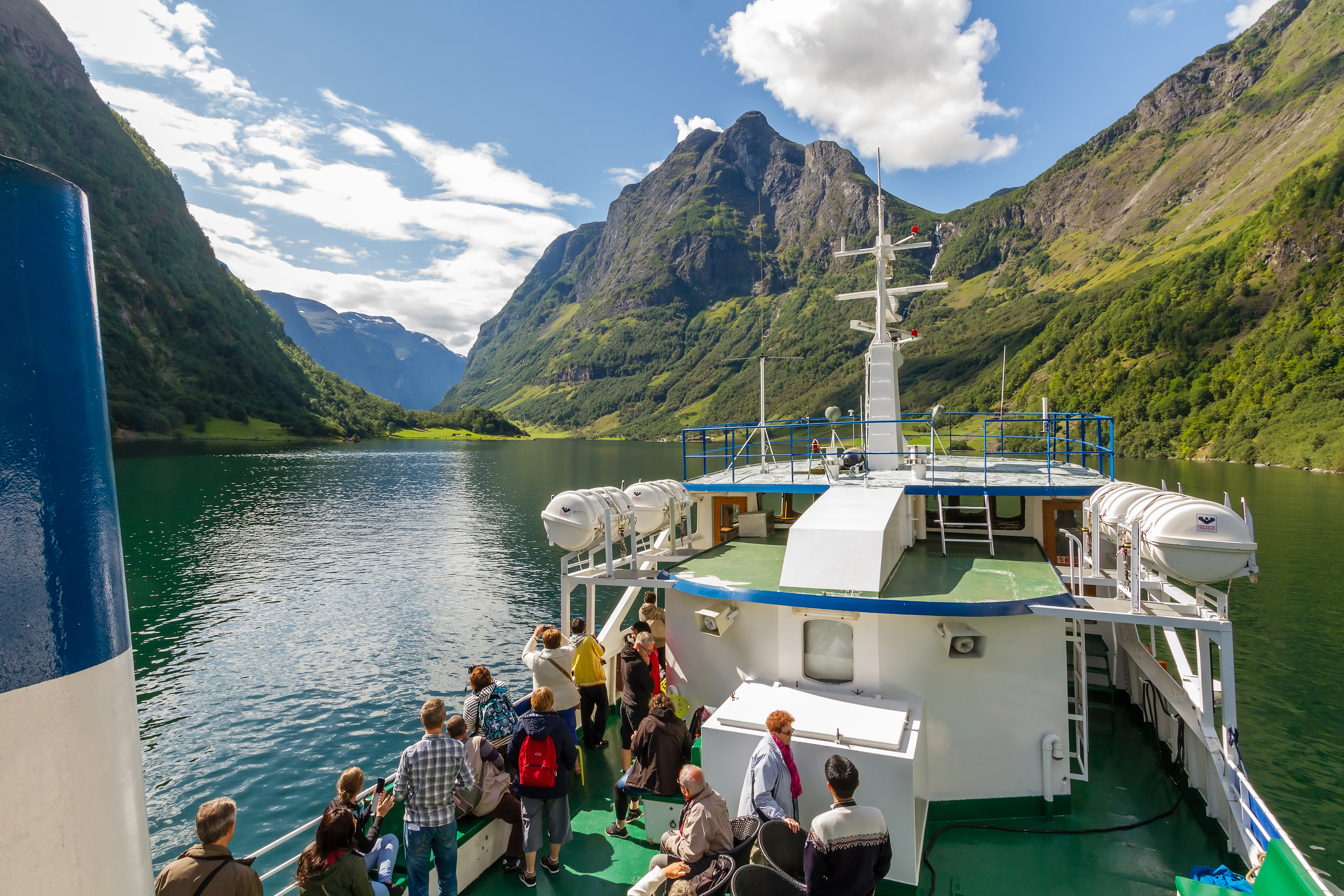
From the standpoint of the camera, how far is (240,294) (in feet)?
499

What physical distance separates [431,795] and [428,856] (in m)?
0.66

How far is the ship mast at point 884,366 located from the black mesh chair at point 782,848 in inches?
351

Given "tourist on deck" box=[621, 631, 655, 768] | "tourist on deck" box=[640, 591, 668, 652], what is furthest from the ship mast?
"tourist on deck" box=[621, 631, 655, 768]

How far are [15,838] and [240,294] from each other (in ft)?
599

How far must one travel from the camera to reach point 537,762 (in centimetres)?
708

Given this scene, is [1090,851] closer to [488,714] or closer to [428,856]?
[488,714]

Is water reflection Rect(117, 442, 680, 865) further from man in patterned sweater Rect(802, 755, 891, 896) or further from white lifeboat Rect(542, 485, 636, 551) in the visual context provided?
man in patterned sweater Rect(802, 755, 891, 896)

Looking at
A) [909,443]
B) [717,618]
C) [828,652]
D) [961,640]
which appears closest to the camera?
[961,640]

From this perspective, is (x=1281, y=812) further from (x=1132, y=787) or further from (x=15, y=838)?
(x=15, y=838)

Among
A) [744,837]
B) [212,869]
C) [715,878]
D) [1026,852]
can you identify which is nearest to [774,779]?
[744,837]

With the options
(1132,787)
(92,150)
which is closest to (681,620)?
(1132,787)

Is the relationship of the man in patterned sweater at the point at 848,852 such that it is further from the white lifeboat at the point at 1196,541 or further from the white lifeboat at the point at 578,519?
the white lifeboat at the point at 578,519

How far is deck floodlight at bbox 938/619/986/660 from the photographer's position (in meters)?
8.29

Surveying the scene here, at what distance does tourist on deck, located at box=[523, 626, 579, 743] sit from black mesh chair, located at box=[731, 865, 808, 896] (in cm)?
305
